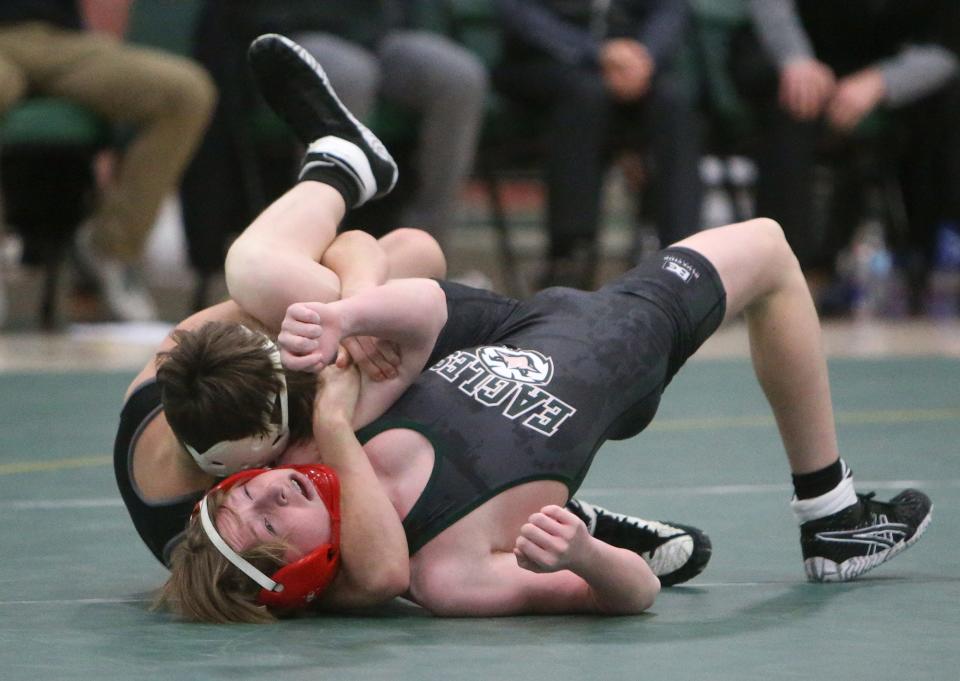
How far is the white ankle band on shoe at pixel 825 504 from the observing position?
2.81 m

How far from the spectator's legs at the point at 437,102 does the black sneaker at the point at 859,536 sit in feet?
11.9

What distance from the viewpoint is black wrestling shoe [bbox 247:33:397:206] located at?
336 cm

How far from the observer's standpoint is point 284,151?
6.62 metres

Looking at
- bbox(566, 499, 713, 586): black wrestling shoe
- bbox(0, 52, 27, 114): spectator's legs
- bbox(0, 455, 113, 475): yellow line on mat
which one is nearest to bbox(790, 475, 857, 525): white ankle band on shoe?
bbox(566, 499, 713, 586): black wrestling shoe

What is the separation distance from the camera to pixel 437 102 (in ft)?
20.6

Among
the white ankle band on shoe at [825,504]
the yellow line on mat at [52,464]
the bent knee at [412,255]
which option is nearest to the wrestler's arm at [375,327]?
the bent knee at [412,255]

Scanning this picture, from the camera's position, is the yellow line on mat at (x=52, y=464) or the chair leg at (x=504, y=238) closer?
the yellow line on mat at (x=52, y=464)

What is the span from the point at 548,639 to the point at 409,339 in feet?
1.63

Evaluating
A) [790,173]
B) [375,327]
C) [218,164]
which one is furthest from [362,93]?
[375,327]

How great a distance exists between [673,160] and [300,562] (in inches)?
173

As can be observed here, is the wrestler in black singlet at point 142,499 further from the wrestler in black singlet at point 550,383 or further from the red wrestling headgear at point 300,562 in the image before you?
the wrestler in black singlet at point 550,383

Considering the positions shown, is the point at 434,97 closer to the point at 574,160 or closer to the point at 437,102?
the point at 437,102

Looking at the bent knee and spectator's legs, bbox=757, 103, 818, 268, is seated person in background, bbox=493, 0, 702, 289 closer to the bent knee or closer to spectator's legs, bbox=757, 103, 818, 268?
spectator's legs, bbox=757, 103, 818, 268

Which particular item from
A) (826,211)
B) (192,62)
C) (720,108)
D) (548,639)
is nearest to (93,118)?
(192,62)
